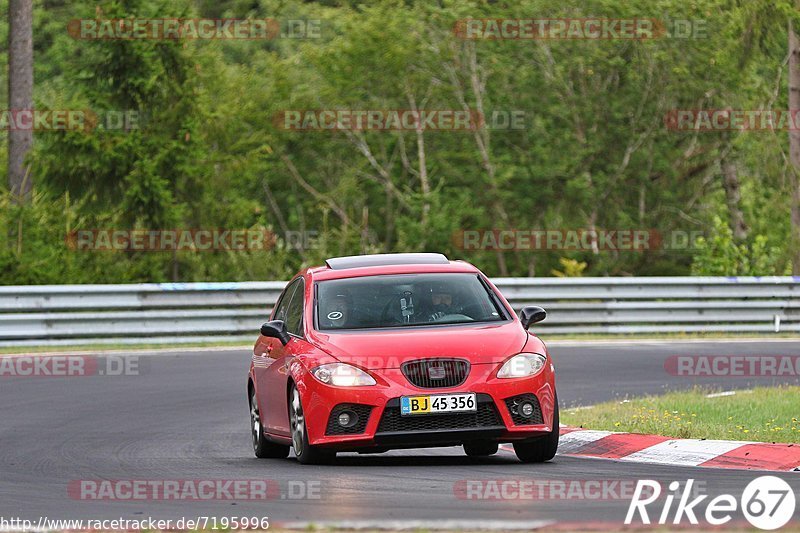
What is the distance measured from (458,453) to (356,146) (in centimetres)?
3517

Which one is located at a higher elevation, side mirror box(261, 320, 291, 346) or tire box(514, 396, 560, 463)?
side mirror box(261, 320, 291, 346)

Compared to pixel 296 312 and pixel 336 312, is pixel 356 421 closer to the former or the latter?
pixel 336 312

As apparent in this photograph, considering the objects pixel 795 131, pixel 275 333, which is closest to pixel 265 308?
pixel 795 131

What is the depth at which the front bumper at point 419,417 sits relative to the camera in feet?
35.7

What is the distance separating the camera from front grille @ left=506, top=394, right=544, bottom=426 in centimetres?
1102

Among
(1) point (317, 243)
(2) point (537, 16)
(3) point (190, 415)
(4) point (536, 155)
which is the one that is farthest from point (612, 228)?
(3) point (190, 415)

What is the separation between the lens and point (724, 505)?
8328 mm

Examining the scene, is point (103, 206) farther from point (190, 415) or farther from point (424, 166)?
point (424, 166)

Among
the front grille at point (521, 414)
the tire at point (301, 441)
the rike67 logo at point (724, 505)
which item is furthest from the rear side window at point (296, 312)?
the rike67 logo at point (724, 505)

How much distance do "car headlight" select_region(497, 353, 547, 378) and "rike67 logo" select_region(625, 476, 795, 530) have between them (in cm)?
191

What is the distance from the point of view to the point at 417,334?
11.3m

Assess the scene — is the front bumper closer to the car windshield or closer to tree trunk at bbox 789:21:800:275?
the car windshield

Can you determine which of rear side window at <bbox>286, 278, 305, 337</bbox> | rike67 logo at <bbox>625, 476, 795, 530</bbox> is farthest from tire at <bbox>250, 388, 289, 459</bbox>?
rike67 logo at <bbox>625, 476, 795, 530</bbox>

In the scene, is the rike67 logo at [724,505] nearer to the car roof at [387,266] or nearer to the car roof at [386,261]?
the car roof at [387,266]
